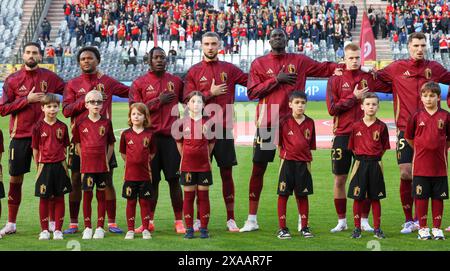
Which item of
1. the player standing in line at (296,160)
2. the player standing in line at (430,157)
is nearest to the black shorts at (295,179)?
the player standing in line at (296,160)

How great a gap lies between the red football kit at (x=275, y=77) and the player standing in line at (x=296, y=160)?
254 millimetres

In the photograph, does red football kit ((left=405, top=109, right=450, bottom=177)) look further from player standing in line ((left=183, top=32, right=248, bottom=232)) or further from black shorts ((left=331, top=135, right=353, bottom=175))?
player standing in line ((left=183, top=32, right=248, bottom=232))

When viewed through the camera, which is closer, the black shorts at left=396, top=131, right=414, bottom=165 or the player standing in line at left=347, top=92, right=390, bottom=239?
the player standing in line at left=347, top=92, right=390, bottom=239

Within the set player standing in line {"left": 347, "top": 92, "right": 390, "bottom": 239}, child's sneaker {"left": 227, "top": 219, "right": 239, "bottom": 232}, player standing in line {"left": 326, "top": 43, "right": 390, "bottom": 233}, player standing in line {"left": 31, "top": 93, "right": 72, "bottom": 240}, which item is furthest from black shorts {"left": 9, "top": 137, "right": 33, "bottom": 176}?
player standing in line {"left": 347, "top": 92, "right": 390, "bottom": 239}

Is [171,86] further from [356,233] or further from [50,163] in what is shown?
[356,233]

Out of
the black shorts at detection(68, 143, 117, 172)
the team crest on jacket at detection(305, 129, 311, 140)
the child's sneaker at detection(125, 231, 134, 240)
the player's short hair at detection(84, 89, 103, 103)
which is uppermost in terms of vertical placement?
the player's short hair at detection(84, 89, 103, 103)

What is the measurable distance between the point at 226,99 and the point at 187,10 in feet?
108

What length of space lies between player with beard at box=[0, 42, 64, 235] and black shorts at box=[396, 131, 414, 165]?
4.20 meters

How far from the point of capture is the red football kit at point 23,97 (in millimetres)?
11211

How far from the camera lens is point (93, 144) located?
35.4 feet

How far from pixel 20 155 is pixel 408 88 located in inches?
184

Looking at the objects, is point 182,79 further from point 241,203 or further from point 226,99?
point 241,203

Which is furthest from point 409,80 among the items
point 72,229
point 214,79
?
point 72,229

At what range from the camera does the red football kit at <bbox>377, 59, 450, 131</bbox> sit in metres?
11.0
